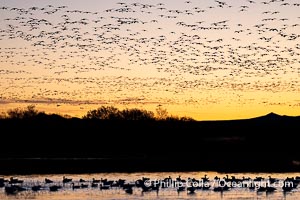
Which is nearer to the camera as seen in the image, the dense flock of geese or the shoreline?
the dense flock of geese

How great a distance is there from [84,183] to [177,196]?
1253 cm

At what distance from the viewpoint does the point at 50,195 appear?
A: 205 feet

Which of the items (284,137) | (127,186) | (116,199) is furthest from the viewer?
(284,137)

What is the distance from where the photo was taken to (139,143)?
15038 cm

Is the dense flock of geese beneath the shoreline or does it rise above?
beneath

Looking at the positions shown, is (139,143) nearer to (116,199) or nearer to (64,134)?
(64,134)

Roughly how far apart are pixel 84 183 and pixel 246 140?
80.0m

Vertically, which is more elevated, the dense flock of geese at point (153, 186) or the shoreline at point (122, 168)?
the shoreline at point (122, 168)

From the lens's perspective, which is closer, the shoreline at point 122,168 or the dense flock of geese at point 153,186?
the dense flock of geese at point 153,186

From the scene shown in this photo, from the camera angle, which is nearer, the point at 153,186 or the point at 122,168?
the point at 153,186

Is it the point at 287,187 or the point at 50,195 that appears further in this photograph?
the point at 287,187

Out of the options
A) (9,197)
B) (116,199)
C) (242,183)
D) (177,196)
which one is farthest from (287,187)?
(9,197)

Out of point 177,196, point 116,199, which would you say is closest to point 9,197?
point 116,199

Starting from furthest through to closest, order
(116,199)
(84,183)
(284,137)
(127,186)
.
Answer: (284,137)
(84,183)
(127,186)
(116,199)
